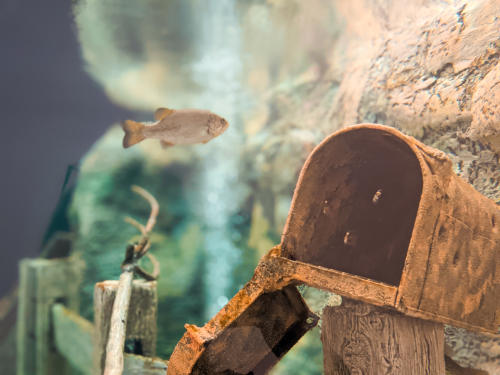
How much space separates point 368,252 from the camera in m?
1.30

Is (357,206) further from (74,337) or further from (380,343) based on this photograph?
(74,337)

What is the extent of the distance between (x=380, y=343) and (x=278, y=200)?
6.95ft

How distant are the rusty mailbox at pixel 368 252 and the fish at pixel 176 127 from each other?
0.80 metres

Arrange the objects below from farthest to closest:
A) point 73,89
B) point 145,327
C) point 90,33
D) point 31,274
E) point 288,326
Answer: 1. point 31,274
2. point 73,89
3. point 90,33
4. point 145,327
5. point 288,326

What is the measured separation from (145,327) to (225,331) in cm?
93

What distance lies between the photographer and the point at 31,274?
264 centimetres

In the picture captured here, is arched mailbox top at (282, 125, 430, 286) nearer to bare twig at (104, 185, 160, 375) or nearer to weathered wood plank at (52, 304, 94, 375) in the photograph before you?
bare twig at (104, 185, 160, 375)

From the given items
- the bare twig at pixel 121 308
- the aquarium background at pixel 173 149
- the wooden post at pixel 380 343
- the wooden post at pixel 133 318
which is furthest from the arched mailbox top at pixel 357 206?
the wooden post at pixel 133 318

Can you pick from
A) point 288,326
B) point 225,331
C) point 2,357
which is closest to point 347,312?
point 288,326

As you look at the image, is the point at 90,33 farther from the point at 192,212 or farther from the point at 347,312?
the point at 347,312

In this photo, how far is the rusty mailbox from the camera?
881 millimetres

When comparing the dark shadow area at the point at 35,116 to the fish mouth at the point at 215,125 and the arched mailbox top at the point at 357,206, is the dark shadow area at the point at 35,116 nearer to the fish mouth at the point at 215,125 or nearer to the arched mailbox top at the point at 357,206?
the fish mouth at the point at 215,125

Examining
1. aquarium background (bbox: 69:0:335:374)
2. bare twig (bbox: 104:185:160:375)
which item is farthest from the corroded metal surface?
aquarium background (bbox: 69:0:335:374)

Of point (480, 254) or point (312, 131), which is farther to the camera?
point (312, 131)
